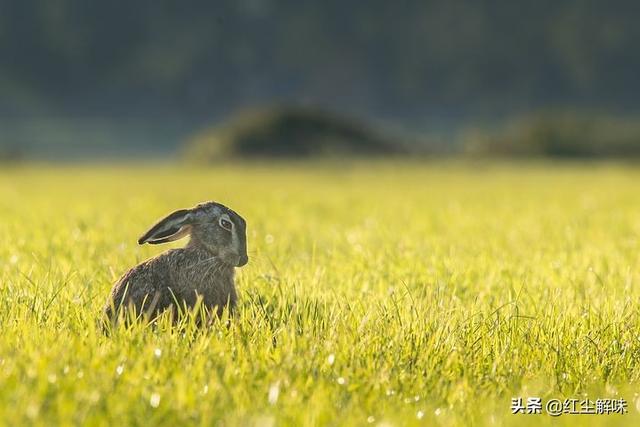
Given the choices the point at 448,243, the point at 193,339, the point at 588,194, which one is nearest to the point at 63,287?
the point at 193,339

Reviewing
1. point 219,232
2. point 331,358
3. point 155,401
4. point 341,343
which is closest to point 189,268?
point 219,232

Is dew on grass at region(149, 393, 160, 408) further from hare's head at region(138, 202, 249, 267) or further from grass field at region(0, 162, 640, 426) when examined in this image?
hare's head at region(138, 202, 249, 267)

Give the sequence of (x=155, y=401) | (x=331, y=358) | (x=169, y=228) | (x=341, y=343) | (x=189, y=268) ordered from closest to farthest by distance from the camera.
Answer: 1. (x=155, y=401)
2. (x=331, y=358)
3. (x=341, y=343)
4. (x=169, y=228)
5. (x=189, y=268)

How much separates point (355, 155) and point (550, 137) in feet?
41.9

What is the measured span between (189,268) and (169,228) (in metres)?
0.31

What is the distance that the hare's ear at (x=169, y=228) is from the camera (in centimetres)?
484

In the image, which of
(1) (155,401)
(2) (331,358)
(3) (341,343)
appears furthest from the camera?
(3) (341,343)

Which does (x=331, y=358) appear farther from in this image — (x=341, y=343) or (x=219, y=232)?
(x=219, y=232)

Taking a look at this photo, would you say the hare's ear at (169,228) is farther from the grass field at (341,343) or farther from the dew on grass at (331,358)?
the dew on grass at (331,358)

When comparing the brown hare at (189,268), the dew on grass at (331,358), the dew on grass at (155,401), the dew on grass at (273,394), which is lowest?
the dew on grass at (273,394)

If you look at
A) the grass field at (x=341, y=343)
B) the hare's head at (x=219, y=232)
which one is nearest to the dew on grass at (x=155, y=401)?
the grass field at (x=341, y=343)

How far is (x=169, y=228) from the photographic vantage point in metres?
4.91

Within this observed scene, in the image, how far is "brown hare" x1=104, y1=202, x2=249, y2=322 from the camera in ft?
16.3

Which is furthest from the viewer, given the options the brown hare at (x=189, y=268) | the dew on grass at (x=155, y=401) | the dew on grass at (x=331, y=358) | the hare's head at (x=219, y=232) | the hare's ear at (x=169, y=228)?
the hare's head at (x=219, y=232)
